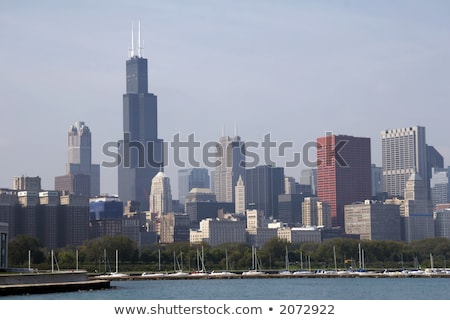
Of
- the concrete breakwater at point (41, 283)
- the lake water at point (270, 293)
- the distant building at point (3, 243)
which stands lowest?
the lake water at point (270, 293)

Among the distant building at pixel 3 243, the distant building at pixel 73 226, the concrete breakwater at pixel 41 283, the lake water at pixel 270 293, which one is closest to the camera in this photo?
the concrete breakwater at pixel 41 283

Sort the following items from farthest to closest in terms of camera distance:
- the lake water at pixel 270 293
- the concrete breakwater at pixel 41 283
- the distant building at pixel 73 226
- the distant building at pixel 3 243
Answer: the distant building at pixel 73 226 → the distant building at pixel 3 243 → the lake water at pixel 270 293 → the concrete breakwater at pixel 41 283

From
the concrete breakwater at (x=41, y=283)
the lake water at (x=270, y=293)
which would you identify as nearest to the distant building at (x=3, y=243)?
the concrete breakwater at (x=41, y=283)

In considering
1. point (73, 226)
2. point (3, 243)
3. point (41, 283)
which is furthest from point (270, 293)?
point (73, 226)

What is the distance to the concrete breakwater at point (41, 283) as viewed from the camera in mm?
34312

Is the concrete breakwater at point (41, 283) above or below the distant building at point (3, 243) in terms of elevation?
below

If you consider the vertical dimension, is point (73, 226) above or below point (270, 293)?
above

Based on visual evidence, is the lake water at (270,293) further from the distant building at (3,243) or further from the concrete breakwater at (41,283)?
the distant building at (3,243)

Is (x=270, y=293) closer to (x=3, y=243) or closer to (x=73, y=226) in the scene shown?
(x=3, y=243)

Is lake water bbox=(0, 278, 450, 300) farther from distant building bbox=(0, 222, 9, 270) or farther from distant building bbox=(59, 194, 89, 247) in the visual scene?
distant building bbox=(59, 194, 89, 247)

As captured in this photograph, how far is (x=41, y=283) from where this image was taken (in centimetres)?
3803

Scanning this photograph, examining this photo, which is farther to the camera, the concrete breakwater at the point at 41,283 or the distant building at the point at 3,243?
the distant building at the point at 3,243

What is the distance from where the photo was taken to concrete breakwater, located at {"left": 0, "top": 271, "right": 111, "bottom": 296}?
3431cm
